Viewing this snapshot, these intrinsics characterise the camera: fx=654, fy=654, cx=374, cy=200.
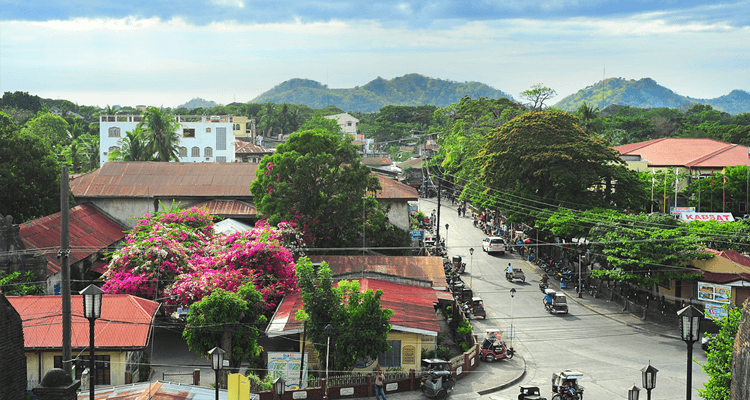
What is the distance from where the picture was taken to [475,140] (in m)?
62.8

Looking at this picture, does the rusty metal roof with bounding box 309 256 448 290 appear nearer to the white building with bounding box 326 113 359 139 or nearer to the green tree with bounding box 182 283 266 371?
the green tree with bounding box 182 283 266 371

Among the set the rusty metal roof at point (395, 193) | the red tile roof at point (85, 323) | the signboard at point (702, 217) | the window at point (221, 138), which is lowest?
the red tile roof at point (85, 323)

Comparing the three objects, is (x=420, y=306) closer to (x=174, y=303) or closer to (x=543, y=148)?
(x=174, y=303)

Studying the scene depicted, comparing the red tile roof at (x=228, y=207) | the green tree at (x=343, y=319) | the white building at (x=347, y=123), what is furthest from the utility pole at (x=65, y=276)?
the white building at (x=347, y=123)

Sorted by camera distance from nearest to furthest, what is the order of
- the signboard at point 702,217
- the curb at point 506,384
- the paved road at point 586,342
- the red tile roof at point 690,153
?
the curb at point 506,384
the paved road at point 586,342
the signboard at point 702,217
the red tile roof at point 690,153

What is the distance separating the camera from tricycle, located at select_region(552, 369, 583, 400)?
862 inches

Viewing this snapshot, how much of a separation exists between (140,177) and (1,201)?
10.9 metres

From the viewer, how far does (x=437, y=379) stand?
23.5m

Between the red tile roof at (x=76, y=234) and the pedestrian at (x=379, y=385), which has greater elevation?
the red tile roof at (x=76, y=234)

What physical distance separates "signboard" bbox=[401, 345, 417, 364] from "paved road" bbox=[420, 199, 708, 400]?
7.46 ft

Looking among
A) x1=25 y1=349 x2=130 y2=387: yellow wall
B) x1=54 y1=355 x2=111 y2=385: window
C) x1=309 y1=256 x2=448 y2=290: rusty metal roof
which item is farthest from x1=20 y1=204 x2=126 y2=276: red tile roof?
x1=309 y1=256 x2=448 y2=290: rusty metal roof

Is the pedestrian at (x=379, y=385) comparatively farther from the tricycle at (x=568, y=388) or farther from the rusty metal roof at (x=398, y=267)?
the rusty metal roof at (x=398, y=267)

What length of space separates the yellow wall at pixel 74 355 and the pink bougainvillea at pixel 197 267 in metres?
5.16

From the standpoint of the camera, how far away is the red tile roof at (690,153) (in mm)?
63625
